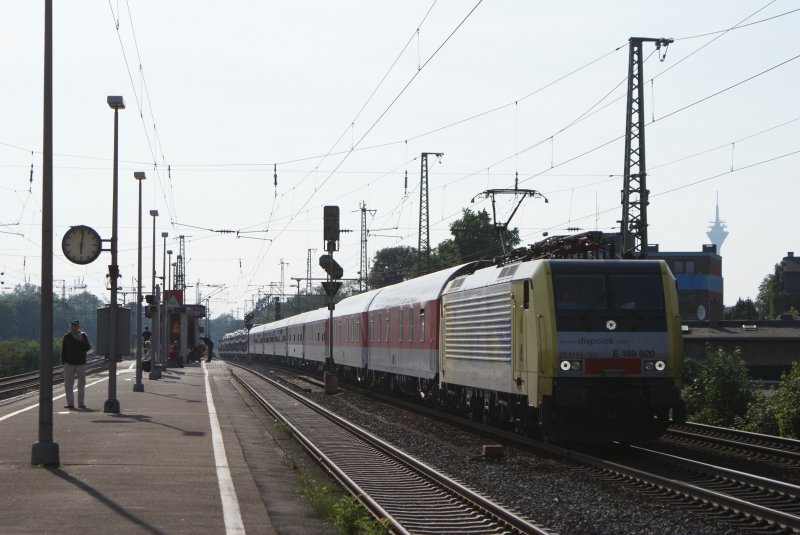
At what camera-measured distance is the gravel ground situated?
11.1 m

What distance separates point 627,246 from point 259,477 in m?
16.7

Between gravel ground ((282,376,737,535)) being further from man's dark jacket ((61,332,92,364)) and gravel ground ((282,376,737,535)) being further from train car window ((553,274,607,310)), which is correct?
man's dark jacket ((61,332,92,364))

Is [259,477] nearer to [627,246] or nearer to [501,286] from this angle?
[501,286]

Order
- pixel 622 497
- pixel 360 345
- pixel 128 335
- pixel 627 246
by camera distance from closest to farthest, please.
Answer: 1. pixel 622 497
2. pixel 128 335
3. pixel 627 246
4. pixel 360 345

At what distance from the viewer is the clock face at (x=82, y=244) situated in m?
21.5

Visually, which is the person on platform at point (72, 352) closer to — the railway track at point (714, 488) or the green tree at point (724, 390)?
the railway track at point (714, 488)

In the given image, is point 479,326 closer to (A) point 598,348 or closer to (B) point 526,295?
(B) point 526,295

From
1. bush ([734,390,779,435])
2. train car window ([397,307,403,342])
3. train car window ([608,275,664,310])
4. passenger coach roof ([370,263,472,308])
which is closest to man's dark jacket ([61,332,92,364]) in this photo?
passenger coach roof ([370,263,472,308])

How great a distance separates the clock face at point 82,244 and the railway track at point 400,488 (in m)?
4.79

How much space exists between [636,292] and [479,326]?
4278 mm

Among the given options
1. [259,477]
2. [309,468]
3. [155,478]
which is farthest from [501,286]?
[155,478]

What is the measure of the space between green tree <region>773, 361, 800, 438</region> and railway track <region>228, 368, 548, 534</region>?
7209mm

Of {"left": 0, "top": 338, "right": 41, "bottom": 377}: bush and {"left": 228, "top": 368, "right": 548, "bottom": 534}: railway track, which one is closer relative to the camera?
{"left": 228, "top": 368, "right": 548, "bottom": 534}: railway track

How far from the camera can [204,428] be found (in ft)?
67.9
